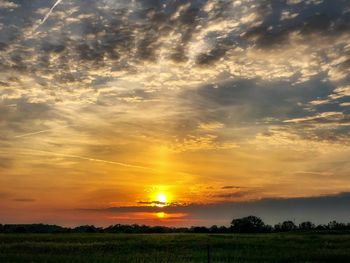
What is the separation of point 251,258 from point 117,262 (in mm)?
12973

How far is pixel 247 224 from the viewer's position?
15800 cm

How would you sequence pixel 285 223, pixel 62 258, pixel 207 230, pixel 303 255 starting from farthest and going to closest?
pixel 285 223, pixel 207 230, pixel 303 255, pixel 62 258

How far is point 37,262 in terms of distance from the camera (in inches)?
1337

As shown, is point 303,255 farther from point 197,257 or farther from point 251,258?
point 197,257

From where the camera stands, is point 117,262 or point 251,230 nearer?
point 117,262

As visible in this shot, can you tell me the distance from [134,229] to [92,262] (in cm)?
13527

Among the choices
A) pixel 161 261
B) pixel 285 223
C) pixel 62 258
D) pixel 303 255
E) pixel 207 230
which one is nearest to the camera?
pixel 161 261

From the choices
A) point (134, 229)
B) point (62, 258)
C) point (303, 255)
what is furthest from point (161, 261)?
point (134, 229)

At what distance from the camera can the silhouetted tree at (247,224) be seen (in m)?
150

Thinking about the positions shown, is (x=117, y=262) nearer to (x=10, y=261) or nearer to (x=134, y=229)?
(x=10, y=261)

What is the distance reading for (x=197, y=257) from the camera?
126 feet

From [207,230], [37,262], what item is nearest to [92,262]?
[37,262]

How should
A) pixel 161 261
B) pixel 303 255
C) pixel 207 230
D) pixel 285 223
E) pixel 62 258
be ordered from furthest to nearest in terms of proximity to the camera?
pixel 285 223, pixel 207 230, pixel 303 255, pixel 62 258, pixel 161 261

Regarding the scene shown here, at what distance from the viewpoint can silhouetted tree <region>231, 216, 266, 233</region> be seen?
494ft
